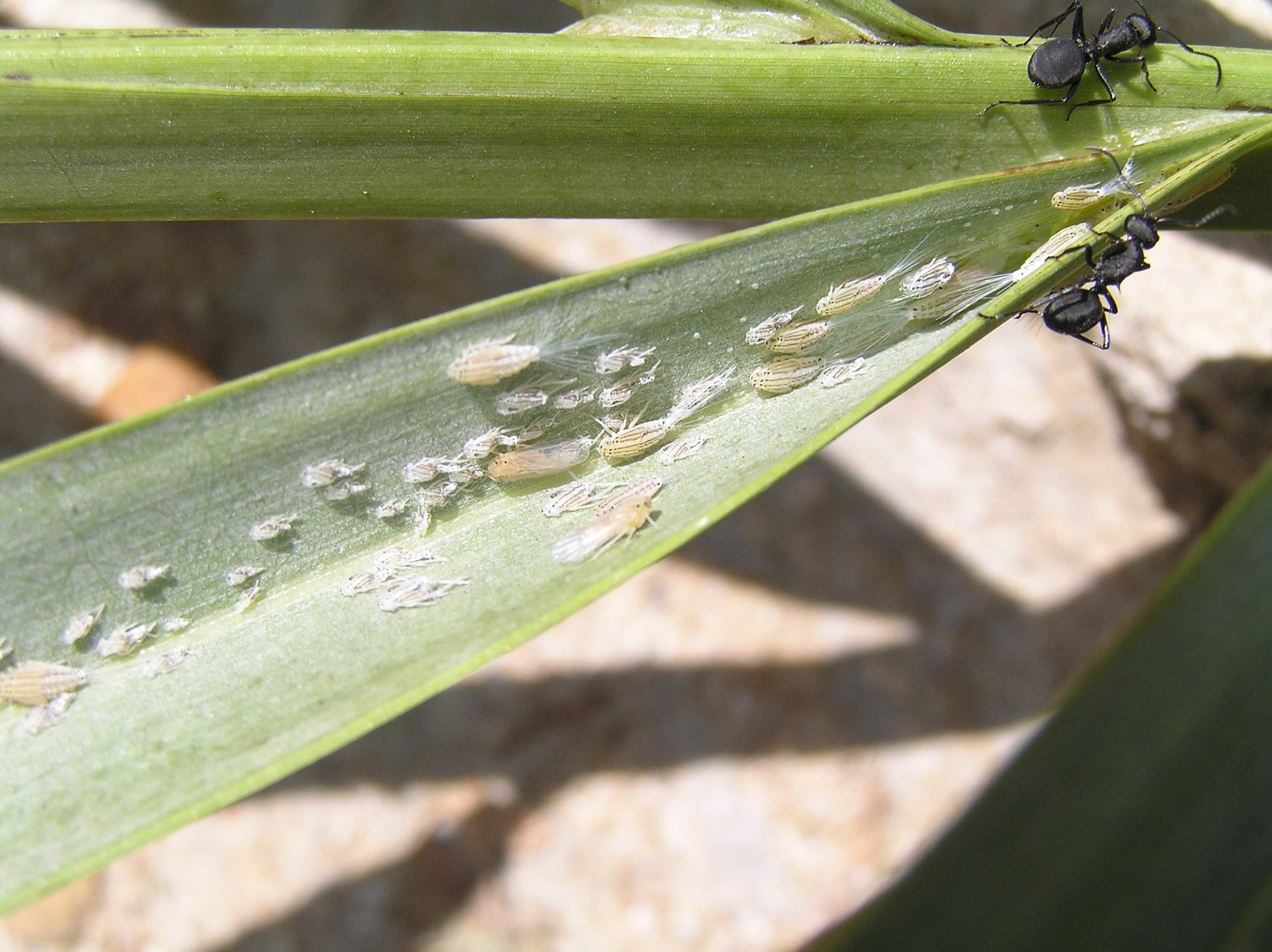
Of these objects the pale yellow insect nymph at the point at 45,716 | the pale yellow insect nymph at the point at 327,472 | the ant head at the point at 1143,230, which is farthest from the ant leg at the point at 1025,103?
the pale yellow insect nymph at the point at 45,716

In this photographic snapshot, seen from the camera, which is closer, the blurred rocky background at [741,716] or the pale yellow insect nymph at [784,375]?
the pale yellow insect nymph at [784,375]

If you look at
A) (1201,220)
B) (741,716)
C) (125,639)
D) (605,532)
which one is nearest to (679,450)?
(605,532)

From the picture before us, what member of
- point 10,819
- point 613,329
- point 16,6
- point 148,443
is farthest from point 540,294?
point 16,6

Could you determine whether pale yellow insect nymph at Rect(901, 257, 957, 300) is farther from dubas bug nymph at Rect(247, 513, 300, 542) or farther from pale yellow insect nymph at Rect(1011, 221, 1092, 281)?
dubas bug nymph at Rect(247, 513, 300, 542)

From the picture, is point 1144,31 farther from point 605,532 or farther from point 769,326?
point 605,532

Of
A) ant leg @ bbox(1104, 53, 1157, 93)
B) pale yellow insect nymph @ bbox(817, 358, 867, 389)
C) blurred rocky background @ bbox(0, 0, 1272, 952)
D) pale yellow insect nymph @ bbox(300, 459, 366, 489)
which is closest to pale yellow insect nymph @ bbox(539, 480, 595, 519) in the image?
pale yellow insect nymph @ bbox(300, 459, 366, 489)

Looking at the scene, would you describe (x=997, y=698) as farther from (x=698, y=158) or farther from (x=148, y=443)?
(x=148, y=443)

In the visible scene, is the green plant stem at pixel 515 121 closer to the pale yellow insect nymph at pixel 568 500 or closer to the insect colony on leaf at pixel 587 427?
the insect colony on leaf at pixel 587 427
